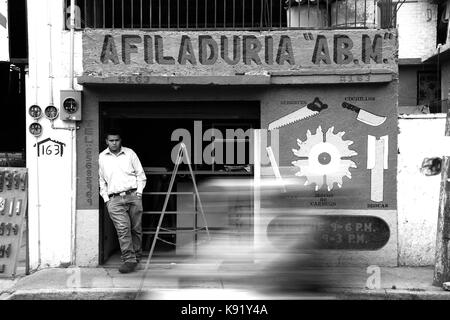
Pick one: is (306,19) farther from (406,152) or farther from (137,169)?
(137,169)

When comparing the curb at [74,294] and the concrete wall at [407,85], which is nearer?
the curb at [74,294]

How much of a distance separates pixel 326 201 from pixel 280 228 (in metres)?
3.75

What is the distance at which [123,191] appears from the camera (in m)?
7.50

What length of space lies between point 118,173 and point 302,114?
9.37 ft

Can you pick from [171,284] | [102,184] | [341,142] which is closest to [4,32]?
[102,184]

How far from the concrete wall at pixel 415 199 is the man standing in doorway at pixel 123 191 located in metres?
3.88

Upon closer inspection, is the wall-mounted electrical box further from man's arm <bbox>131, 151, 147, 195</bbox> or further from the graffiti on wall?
the graffiti on wall

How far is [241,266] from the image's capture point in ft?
14.9

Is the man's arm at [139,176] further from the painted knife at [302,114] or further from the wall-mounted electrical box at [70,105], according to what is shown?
the painted knife at [302,114]

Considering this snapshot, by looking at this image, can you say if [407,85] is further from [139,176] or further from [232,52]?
[139,176]

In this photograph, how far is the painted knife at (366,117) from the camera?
786 cm

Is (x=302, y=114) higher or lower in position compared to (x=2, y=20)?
lower

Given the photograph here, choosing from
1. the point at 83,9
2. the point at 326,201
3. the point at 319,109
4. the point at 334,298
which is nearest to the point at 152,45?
the point at 83,9

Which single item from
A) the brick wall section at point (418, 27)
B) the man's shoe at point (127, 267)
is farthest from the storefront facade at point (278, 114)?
the brick wall section at point (418, 27)
